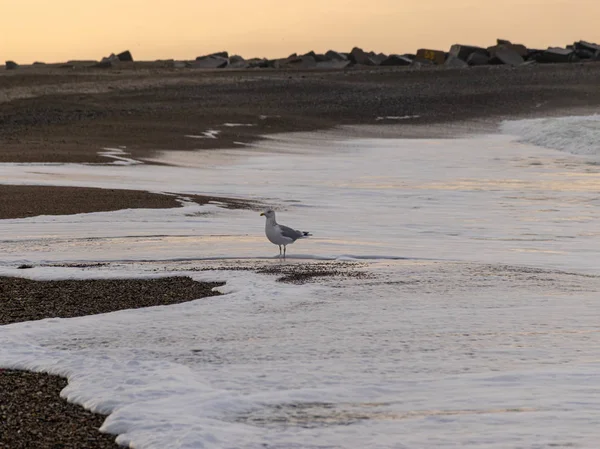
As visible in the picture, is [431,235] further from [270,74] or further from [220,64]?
[220,64]

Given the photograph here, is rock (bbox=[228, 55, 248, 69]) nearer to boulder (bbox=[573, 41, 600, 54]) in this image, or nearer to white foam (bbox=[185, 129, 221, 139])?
boulder (bbox=[573, 41, 600, 54])

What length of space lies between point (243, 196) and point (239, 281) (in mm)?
8097

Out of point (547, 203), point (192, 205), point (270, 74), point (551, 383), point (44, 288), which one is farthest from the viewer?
point (270, 74)

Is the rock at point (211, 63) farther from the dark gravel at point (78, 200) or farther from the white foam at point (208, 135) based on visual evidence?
the dark gravel at point (78, 200)

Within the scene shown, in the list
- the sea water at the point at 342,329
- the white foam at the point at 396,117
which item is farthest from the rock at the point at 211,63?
the sea water at the point at 342,329

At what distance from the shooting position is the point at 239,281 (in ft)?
36.9

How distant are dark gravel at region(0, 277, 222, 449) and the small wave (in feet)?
74.8

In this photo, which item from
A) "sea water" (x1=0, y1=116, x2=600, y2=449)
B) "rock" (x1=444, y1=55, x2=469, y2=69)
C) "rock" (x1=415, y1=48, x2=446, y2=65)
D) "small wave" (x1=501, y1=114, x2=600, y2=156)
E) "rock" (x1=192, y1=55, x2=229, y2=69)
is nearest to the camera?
"sea water" (x1=0, y1=116, x2=600, y2=449)

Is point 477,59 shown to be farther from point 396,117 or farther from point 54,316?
point 54,316

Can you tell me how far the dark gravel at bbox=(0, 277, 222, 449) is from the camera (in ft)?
21.2

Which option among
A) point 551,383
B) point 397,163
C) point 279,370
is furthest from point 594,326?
point 397,163

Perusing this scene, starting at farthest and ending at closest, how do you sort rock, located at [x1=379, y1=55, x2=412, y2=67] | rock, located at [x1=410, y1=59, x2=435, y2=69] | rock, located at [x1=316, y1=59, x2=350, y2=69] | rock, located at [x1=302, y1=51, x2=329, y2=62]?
rock, located at [x1=302, y1=51, x2=329, y2=62], rock, located at [x1=316, y1=59, x2=350, y2=69], rock, located at [x1=379, y1=55, x2=412, y2=67], rock, located at [x1=410, y1=59, x2=435, y2=69]

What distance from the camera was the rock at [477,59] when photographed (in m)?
78.0

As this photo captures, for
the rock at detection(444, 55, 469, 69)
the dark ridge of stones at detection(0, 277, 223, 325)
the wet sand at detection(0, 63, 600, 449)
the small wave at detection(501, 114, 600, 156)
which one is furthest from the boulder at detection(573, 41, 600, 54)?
the dark ridge of stones at detection(0, 277, 223, 325)
